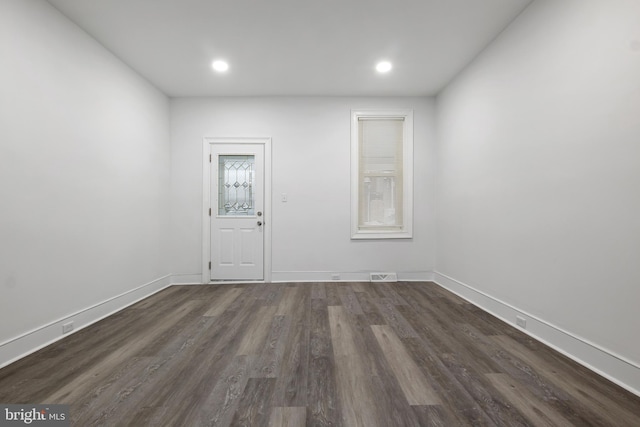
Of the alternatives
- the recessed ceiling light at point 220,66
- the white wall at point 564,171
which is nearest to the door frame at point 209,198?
the recessed ceiling light at point 220,66

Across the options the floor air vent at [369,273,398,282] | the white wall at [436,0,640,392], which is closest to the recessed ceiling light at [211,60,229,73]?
the white wall at [436,0,640,392]

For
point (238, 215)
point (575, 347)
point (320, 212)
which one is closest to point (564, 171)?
point (575, 347)

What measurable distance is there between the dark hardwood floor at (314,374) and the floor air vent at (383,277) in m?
1.26

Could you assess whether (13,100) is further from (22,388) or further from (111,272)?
(22,388)

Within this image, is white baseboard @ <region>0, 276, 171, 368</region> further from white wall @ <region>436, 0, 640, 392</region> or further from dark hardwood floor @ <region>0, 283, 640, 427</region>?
white wall @ <region>436, 0, 640, 392</region>

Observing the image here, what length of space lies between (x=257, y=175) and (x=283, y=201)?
576 millimetres

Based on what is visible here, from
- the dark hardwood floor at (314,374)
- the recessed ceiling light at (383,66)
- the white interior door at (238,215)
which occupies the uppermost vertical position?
the recessed ceiling light at (383,66)

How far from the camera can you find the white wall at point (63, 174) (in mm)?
1991

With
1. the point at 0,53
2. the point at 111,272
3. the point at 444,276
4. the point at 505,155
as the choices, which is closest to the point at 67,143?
the point at 0,53

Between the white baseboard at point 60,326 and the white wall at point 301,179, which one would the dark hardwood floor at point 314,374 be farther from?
the white wall at point 301,179

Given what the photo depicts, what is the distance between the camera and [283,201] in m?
4.18

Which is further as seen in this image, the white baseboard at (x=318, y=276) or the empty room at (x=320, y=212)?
the white baseboard at (x=318, y=276)

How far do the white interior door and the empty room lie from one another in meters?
0.03

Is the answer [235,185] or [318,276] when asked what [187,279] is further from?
[318,276]
